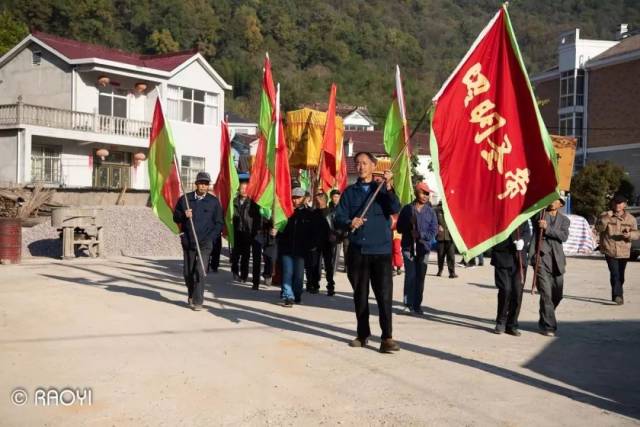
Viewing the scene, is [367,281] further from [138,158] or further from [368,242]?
[138,158]

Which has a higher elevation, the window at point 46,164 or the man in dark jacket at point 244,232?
the window at point 46,164

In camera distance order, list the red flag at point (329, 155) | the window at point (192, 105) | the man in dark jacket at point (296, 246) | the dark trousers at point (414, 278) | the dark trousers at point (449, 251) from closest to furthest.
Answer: the dark trousers at point (414, 278)
the man in dark jacket at point (296, 246)
the red flag at point (329, 155)
the dark trousers at point (449, 251)
the window at point (192, 105)

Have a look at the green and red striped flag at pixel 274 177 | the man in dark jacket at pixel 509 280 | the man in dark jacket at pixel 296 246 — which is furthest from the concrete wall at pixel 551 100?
the man in dark jacket at pixel 509 280

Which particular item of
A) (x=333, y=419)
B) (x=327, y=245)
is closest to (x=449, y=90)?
(x=333, y=419)

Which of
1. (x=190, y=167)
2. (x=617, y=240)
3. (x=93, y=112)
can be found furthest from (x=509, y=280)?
(x=190, y=167)

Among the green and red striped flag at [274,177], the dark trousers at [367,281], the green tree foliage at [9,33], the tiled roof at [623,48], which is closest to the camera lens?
the dark trousers at [367,281]

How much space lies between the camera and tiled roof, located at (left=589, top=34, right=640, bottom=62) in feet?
159

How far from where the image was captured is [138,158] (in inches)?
1521

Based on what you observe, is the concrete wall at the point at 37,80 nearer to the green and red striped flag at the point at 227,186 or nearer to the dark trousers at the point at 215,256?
the dark trousers at the point at 215,256

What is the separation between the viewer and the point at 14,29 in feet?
164

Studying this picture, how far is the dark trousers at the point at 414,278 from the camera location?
36.8 feet

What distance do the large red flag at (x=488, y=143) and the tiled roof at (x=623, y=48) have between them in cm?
4346

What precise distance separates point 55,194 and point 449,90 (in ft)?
76.1

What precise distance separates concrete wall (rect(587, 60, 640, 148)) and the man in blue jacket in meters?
44.2
